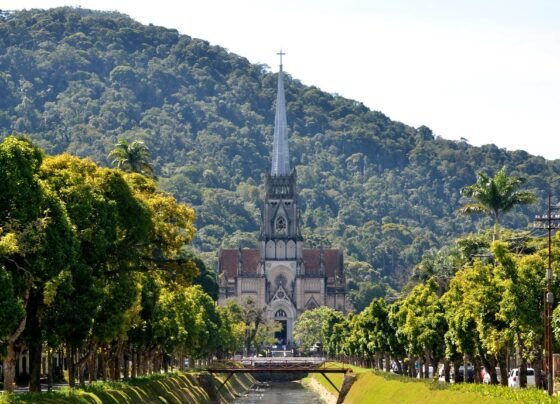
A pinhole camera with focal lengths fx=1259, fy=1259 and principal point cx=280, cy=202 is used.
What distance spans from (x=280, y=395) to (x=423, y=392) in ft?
245

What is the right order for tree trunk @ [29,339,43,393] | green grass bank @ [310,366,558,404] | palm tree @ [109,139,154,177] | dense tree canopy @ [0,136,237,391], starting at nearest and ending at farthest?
dense tree canopy @ [0,136,237,391]
green grass bank @ [310,366,558,404]
tree trunk @ [29,339,43,393]
palm tree @ [109,139,154,177]

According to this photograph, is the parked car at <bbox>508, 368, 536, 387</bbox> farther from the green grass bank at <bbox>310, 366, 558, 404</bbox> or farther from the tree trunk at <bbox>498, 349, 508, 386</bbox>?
the green grass bank at <bbox>310, 366, 558, 404</bbox>

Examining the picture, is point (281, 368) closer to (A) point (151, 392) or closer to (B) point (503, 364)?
(A) point (151, 392)

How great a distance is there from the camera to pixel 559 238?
244 feet

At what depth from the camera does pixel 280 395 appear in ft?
502

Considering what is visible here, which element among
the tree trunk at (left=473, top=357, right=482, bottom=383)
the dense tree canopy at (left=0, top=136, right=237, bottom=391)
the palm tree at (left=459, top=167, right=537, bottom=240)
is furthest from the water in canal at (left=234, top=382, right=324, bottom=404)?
the dense tree canopy at (left=0, top=136, right=237, bottom=391)

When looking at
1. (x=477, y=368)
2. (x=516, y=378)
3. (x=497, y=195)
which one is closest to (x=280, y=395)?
(x=497, y=195)

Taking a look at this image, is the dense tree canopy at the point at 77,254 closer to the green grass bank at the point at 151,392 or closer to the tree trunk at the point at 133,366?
the tree trunk at the point at 133,366

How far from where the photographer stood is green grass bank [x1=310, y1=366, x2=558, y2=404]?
57.9m

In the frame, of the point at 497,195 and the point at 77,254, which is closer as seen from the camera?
the point at 77,254

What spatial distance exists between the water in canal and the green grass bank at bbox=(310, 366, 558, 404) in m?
5.43

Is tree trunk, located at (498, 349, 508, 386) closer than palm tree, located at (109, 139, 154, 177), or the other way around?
→ tree trunk, located at (498, 349, 508, 386)

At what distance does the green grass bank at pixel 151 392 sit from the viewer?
6034 cm

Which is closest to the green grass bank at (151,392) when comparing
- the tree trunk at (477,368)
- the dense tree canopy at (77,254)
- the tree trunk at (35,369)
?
the tree trunk at (35,369)
